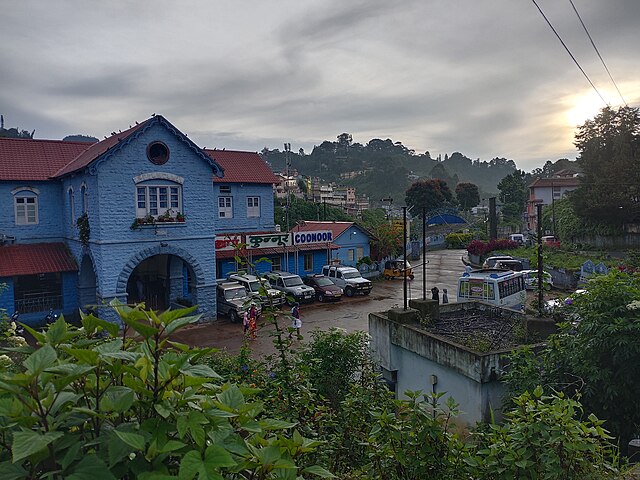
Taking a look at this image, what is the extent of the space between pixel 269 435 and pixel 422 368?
7923 mm

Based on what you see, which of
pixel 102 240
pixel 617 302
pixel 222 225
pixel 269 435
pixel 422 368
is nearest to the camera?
pixel 269 435

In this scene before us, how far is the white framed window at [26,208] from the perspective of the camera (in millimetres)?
21312

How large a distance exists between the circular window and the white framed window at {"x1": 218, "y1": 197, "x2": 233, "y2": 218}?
24.9 feet

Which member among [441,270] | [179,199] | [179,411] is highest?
[179,199]

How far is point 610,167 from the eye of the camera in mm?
34562

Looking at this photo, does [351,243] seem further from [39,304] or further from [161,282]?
[39,304]

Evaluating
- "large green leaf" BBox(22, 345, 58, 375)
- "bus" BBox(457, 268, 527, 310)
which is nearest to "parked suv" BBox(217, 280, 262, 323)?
"bus" BBox(457, 268, 527, 310)

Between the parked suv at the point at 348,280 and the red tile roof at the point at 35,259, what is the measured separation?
12974 mm

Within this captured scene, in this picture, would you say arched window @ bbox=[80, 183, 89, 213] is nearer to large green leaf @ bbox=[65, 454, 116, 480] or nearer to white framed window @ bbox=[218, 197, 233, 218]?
white framed window @ bbox=[218, 197, 233, 218]

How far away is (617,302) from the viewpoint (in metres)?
6.54

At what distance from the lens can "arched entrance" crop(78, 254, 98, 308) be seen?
20484 mm

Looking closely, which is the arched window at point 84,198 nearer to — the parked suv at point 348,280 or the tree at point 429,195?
the parked suv at point 348,280

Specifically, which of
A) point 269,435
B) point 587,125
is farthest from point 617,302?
point 587,125

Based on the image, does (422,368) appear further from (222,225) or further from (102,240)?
(222,225)
